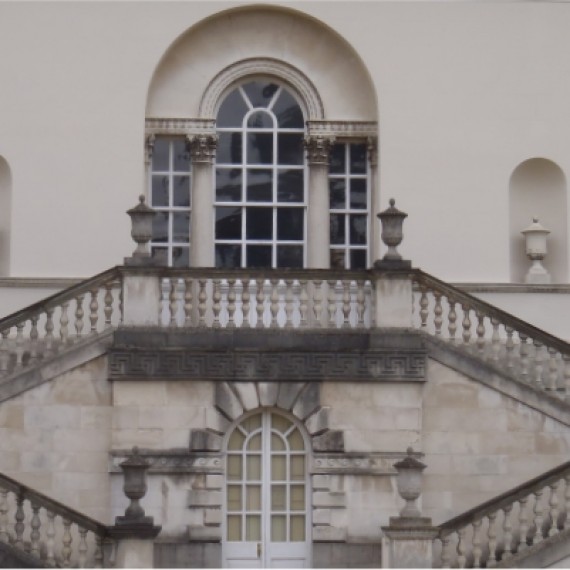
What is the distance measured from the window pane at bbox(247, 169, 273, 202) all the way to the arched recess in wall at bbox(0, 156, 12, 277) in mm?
3340

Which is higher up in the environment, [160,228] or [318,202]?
[318,202]

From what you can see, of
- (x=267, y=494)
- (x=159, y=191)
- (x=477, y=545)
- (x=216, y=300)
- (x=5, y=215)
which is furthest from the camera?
(x=159, y=191)

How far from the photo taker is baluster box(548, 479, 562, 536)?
85.3ft

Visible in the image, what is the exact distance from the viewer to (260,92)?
31703 millimetres

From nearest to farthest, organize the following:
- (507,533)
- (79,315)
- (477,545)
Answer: (477,545)
(507,533)
(79,315)

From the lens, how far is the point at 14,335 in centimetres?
2886

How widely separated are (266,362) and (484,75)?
19.3 feet

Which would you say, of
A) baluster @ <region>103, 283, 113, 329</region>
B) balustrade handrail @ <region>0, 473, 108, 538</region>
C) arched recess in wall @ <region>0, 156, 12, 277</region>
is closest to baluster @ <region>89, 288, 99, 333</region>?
baluster @ <region>103, 283, 113, 329</region>

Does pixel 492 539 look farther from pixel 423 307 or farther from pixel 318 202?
pixel 318 202

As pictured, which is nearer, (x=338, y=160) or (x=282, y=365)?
(x=282, y=365)

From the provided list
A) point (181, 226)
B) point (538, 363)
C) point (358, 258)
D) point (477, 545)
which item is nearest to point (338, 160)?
point (358, 258)

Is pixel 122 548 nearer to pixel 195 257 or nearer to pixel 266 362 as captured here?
pixel 266 362

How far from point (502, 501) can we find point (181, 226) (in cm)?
759

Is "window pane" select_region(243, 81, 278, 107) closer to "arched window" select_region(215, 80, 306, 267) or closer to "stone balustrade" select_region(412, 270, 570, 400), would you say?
"arched window" select_region(215, 80, 306, 267)
